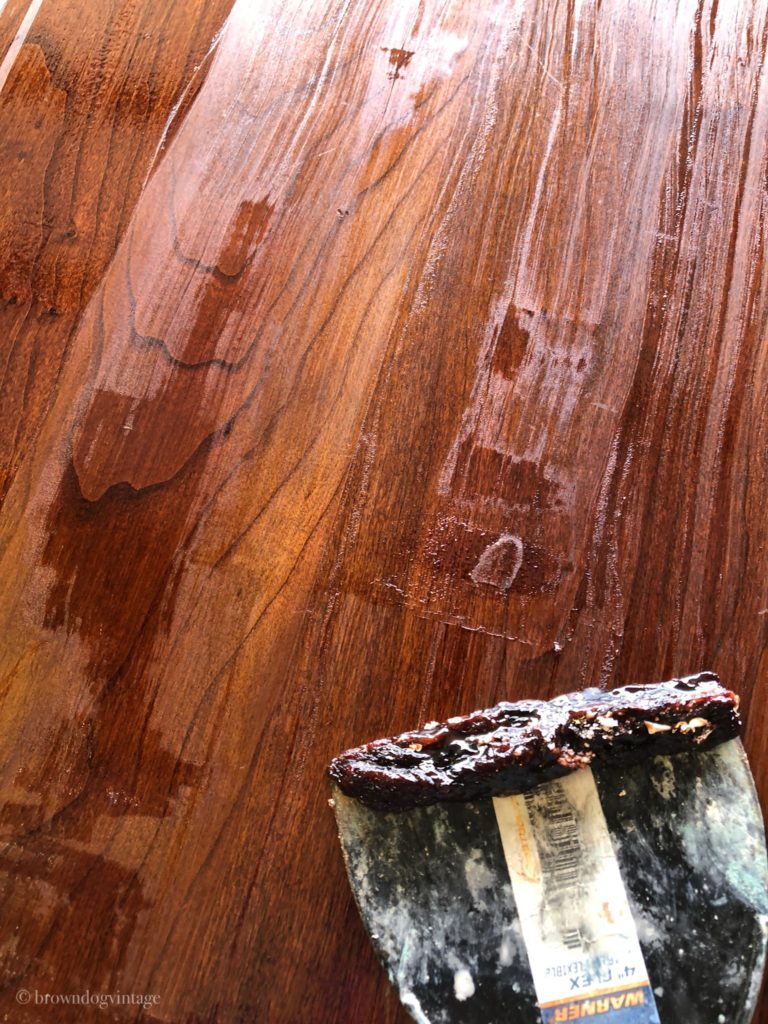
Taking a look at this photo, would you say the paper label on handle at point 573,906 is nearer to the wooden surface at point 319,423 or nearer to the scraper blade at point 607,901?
the scraper blade at point 607,901

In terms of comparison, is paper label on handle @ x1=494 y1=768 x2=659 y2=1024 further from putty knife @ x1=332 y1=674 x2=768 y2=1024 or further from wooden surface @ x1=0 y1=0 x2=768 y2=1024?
wooden surface @ x1=0 y1=0 x2=768 y2=1024

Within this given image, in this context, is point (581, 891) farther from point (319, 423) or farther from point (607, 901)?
point (319, 423)

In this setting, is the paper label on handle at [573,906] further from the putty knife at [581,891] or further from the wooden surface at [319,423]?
the wooden surface at [319,423]

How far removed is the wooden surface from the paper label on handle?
0.17 metres

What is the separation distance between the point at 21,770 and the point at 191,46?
50.4 inches

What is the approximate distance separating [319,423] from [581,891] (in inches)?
31.4

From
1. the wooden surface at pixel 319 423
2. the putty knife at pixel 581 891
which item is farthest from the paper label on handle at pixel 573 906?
the wooden surface at pixel 319 423

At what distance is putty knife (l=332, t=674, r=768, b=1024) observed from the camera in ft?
3.11

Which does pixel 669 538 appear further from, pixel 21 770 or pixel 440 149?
pixel 21 770

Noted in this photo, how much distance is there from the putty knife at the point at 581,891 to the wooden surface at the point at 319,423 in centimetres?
10

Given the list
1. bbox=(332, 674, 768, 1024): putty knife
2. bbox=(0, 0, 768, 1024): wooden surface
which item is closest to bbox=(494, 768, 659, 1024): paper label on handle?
bbox=(332, 674, 768, 1024): putty knife

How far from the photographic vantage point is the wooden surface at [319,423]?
104cm

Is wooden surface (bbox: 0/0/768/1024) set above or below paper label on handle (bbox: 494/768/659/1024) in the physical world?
above

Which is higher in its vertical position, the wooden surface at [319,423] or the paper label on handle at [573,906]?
the wooden surface at [319,423]
